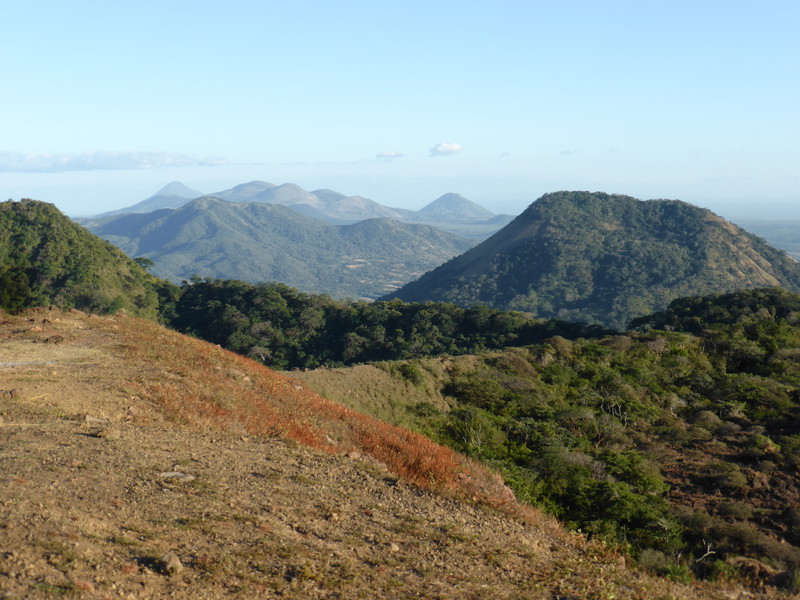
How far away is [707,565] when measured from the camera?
394 inches

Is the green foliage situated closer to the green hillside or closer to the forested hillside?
the green hillside

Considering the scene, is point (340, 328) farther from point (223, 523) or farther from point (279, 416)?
point (223, 523)

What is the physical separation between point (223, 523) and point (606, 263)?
89424 millimetres

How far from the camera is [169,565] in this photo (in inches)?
192

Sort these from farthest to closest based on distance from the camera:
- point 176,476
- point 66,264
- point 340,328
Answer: point 66,264, point 340,328, point 176,476

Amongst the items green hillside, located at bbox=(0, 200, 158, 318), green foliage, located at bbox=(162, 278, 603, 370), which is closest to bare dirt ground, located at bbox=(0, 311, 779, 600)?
green foliage, located at bbox=(162, 278, 603, 370)

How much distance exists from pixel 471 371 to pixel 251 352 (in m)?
21.2

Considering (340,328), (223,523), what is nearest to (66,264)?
(340,328)

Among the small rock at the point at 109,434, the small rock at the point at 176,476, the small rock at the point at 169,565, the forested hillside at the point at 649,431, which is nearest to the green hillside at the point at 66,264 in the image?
the forested hillside at the point at 649,431

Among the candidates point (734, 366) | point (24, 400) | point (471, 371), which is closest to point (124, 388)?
point (24, 400)

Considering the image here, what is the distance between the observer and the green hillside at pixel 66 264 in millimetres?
46469

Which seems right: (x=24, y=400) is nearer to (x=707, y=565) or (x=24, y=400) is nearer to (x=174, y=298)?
(x=707, y=565)

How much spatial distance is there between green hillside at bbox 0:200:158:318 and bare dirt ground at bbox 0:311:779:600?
1569 inches

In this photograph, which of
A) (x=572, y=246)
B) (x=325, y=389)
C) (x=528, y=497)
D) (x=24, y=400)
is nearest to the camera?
(x=24, y=400)
